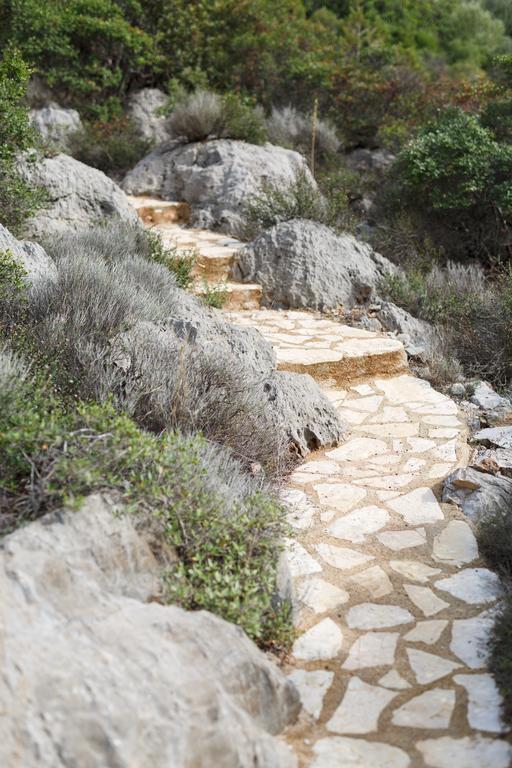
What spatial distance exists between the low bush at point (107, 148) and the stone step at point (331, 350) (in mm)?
4760

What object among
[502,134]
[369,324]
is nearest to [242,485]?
[369,324]

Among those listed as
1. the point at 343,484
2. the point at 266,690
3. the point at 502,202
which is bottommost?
the point at 343,484

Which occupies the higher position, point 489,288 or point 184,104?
point 184,104

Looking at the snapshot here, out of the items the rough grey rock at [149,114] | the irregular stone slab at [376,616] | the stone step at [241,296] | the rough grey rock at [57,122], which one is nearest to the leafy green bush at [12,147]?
the stone step at [241,296]

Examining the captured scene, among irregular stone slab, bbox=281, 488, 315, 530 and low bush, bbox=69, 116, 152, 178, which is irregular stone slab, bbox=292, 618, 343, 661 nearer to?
irregular stone slab, bbox=281, 488, 315, 530

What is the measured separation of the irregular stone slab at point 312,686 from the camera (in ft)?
10.0

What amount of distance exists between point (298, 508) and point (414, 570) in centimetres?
81

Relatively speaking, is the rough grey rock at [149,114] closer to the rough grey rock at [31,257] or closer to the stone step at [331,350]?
the stone step at [331,350]

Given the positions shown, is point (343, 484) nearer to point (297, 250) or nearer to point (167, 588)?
point (167, 588)

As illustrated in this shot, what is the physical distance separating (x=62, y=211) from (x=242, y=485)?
200 inches

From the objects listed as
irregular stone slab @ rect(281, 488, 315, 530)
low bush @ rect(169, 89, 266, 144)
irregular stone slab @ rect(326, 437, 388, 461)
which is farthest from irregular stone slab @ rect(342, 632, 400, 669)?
low bush @ rect(169, 89, 266, 144)

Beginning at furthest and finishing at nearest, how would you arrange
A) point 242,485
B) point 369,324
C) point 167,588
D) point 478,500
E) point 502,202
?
point 502,202 < point 369,324 < point 478,500 < point 242,485 < point 167,588

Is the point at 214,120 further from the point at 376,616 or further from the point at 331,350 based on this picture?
the point at 376,616

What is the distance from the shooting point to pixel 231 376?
16.3 ft
